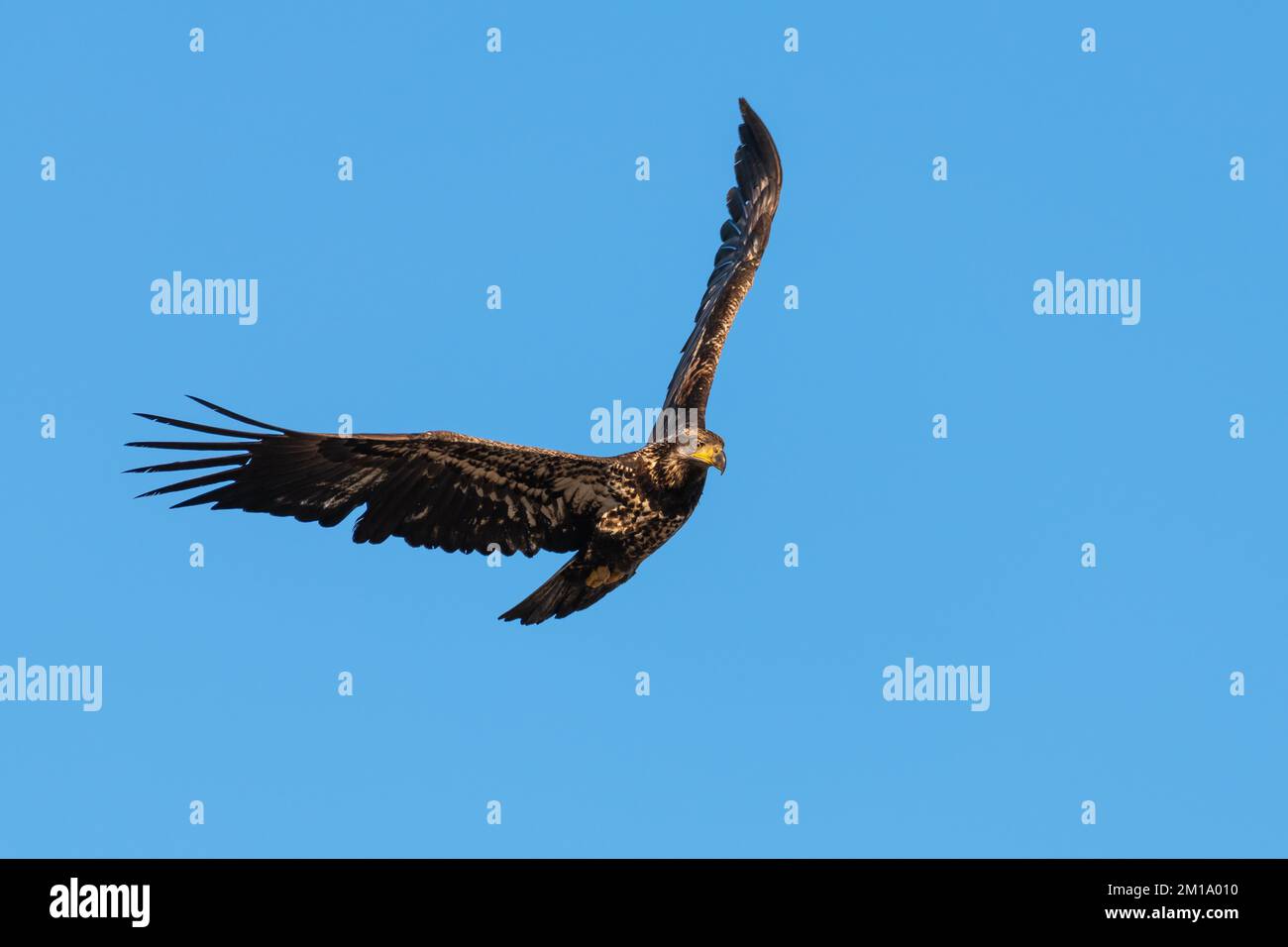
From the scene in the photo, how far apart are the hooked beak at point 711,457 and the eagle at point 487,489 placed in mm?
12

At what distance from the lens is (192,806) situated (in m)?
19.0

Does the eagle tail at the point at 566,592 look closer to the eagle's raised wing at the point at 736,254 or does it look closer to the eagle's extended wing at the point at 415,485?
the eagle's extended wing at the point at 415,485

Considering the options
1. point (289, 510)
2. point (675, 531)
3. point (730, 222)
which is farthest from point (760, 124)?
point (289, 510)

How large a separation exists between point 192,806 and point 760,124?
31.9 ft

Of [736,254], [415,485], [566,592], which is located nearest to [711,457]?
[566,592]

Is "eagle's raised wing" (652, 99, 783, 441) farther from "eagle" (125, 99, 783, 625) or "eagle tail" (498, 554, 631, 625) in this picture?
"eagle tail" (498, 554, 631, 625)

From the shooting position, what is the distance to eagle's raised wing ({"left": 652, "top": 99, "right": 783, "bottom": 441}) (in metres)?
18.4

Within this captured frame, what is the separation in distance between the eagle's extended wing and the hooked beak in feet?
2.73

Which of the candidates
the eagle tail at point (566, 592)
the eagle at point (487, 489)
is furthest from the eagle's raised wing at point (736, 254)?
the eagle tail at point (566, 592)

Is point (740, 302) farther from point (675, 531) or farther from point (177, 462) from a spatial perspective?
point (177, 462)

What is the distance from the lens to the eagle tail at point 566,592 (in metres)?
16.1

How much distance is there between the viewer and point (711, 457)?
15.8 metres

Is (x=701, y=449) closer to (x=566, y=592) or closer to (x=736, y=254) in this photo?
(x=566, y=592)

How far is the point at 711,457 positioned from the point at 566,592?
1797 mm
